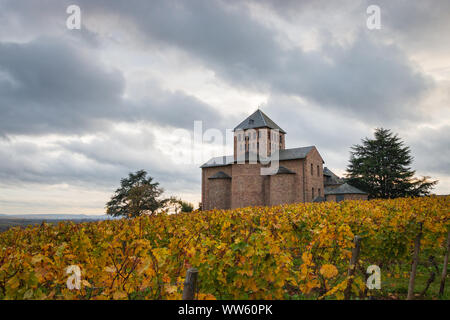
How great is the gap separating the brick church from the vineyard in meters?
24.0

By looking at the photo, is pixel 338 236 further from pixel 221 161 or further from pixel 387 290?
pixel 221 161

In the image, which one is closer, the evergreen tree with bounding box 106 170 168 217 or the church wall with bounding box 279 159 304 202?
the church wall with bounding box 279 159 304 202

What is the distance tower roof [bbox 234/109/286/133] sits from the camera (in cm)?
3945

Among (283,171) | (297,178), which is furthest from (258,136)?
(297,178)

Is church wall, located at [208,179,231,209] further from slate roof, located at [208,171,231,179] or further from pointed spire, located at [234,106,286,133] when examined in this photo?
pointed spire, located at [234,106,286,133]

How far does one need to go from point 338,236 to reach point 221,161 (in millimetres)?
36550

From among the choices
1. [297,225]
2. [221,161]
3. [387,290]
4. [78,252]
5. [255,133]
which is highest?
[255,133]

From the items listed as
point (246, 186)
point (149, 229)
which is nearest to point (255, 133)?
point (246, 186)

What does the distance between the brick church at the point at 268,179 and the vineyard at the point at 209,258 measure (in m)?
24.0

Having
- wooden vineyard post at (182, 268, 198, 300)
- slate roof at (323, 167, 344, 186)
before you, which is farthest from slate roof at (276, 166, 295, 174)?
wooden vineyard post at (182, 268, 198, 300)

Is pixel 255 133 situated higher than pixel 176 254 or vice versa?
pixel 255 133

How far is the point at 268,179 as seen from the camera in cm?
3409

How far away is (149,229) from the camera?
7488mm

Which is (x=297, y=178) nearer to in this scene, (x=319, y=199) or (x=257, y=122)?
(x=319, y=199)
